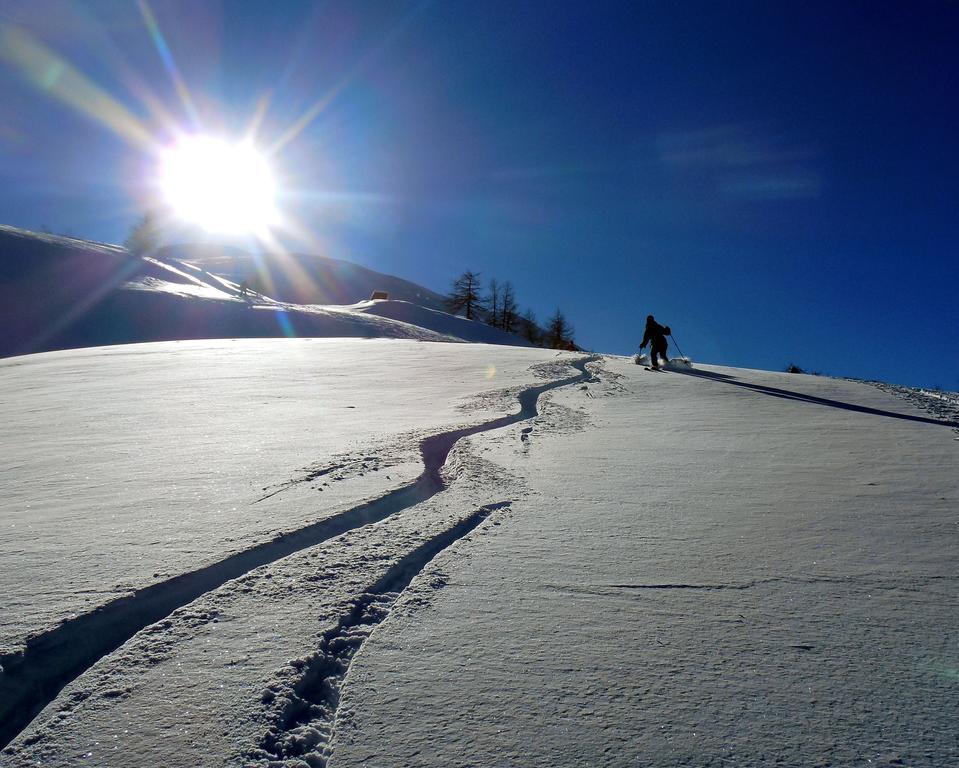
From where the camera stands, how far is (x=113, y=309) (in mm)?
23438

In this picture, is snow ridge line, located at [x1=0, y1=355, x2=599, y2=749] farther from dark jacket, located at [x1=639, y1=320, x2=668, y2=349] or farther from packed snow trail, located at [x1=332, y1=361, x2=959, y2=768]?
dark jacket, located at [x1=639, y1=320, x2=668, y2=349]

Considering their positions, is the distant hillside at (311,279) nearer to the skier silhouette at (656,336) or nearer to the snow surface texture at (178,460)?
the skier silhouette at (656,336)

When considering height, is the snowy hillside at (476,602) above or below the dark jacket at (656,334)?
below

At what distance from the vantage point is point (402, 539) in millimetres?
2461

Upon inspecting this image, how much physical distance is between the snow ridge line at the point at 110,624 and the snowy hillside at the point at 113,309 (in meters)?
22.3

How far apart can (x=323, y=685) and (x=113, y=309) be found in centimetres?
2731

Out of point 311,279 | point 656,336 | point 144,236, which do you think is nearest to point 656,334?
point 656,336

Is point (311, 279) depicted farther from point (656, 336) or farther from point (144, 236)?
point (656, 336)

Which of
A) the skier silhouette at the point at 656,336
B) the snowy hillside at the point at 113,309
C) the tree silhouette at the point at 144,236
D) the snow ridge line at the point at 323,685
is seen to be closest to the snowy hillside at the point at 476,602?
the snow ridge line at the point at 323,685

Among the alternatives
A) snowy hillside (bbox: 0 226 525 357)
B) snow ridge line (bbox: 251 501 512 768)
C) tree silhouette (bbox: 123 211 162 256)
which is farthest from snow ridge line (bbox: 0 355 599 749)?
tree silhouette (bbox: 123 211 162 256)

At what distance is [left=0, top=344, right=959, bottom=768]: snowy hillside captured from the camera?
1.41 metres

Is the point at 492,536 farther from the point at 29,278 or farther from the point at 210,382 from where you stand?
the point at 29,278

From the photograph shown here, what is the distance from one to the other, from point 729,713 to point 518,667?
60 centimetres

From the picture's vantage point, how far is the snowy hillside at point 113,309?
21.8 meters
